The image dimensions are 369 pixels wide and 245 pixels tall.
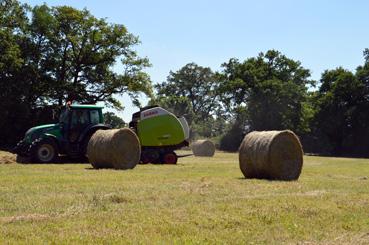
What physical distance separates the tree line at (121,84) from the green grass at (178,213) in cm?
2593

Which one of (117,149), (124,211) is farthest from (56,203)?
(117,149)

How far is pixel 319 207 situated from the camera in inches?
362

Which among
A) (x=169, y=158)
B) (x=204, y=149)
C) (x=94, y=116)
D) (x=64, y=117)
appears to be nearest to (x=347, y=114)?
(x=204, y=149)

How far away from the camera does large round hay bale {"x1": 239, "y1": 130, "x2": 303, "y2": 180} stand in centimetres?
1494

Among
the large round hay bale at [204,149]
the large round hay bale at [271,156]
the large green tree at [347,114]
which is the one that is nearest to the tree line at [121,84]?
the large green tree at [347,114]

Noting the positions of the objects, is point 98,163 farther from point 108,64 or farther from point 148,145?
point 108,64

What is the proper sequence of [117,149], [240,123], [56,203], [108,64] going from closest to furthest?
[56,203], [117,149], [108,64], [240,123]

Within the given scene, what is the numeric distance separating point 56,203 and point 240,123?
48423 millimetres

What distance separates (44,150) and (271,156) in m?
9.90

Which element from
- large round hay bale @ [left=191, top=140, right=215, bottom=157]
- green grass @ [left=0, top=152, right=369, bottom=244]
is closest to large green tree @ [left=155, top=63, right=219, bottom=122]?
large round hay bale @ [left=191, top=140, right=215, bottom=157]

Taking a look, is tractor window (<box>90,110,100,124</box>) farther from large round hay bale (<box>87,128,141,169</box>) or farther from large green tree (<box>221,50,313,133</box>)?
large green tree (<box>221,50,313,133</box>)

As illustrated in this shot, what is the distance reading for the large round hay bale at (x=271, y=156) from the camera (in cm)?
1494

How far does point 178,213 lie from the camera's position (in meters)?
8.23

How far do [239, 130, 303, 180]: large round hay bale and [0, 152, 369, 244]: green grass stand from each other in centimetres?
258
